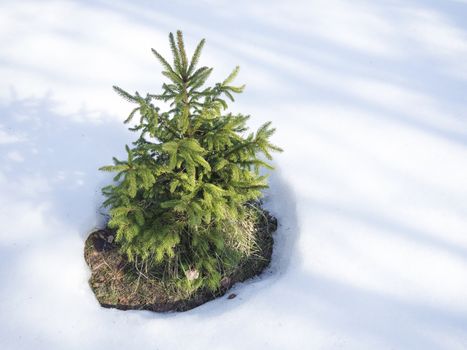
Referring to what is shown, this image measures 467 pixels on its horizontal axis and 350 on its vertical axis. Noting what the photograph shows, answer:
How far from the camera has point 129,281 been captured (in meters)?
3.86

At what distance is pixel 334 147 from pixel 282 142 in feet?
1.86

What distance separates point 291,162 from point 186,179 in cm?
166

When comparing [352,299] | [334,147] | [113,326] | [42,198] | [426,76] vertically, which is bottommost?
[113,326]

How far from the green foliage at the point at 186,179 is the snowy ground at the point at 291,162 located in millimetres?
541

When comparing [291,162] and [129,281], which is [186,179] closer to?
[129,281]

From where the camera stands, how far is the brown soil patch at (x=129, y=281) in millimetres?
3783

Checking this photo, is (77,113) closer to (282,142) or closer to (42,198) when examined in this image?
(42,198)

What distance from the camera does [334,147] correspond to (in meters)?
4.73

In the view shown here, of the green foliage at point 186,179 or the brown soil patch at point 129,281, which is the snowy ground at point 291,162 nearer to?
Result: the brown soil patch at point 129,281

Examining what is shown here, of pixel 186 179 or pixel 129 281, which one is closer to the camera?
pixel 186 179

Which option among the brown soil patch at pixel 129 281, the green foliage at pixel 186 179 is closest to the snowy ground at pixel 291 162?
the brown soil patch at pixel 129 281

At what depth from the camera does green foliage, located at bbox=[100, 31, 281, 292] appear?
120 inches

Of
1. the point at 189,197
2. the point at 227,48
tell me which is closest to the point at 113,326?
the point at 189,197

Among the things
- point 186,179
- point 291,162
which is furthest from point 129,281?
point 291,162
